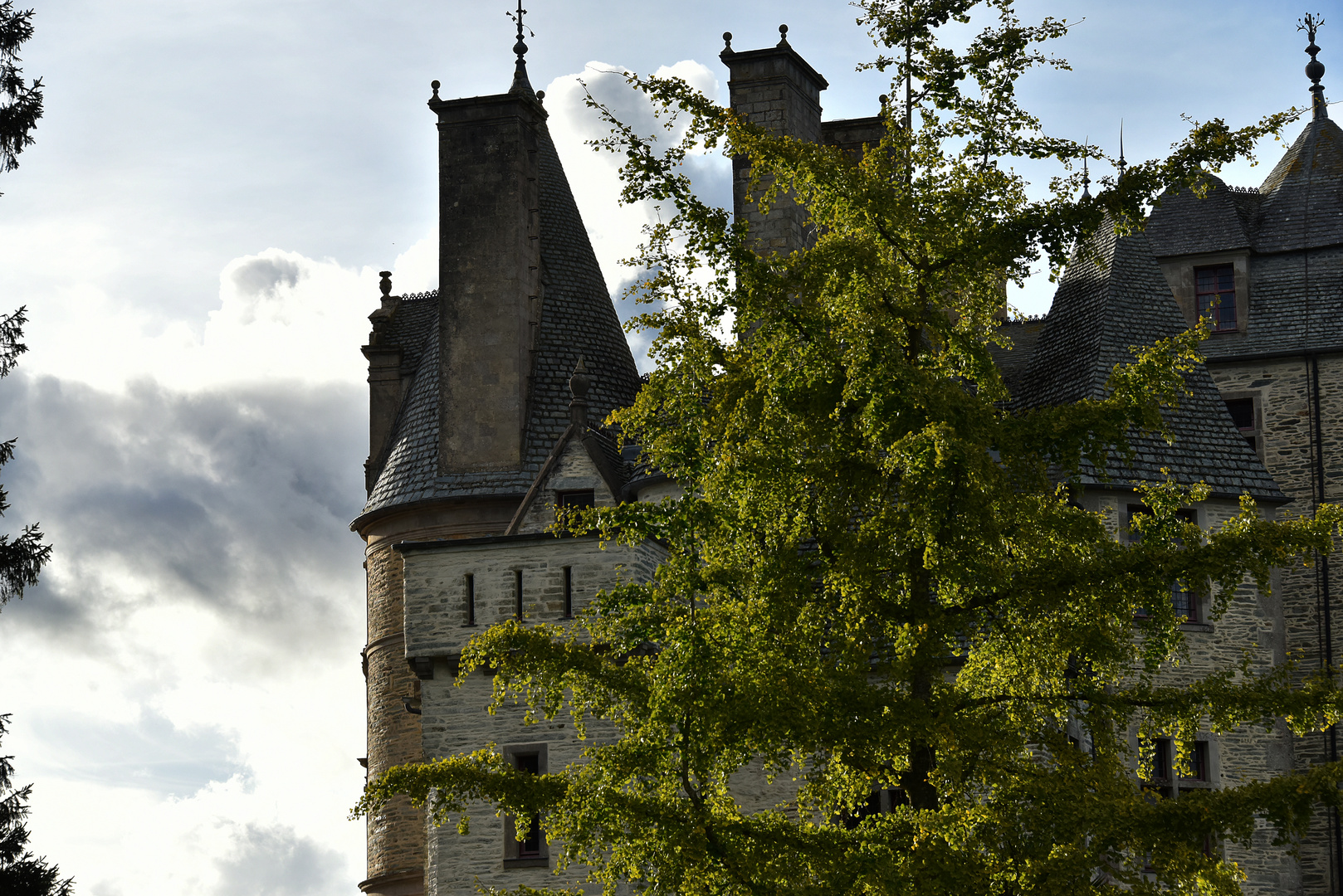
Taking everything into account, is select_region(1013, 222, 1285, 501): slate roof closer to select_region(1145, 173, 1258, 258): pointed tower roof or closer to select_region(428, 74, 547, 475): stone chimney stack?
select_region(1145, 173, 1258, 258): pointed tower roof

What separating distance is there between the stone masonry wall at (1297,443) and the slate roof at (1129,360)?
152 centimetres

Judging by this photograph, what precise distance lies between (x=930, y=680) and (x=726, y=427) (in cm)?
255

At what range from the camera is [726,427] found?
14.5 metres

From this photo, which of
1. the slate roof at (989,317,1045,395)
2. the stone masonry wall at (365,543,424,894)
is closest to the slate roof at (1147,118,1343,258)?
the slate roof at (989,317,1045,395)

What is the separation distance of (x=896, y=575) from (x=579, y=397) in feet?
38.9

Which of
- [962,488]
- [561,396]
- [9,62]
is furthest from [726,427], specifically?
[561,396]

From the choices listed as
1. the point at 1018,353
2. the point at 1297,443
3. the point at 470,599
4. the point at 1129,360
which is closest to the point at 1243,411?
the point at 1297,443

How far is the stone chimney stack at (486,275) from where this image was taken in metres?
27.5

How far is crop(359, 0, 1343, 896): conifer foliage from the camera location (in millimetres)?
13312

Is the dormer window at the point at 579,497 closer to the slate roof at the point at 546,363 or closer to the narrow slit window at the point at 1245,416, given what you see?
the slate roof at the point at 546,363

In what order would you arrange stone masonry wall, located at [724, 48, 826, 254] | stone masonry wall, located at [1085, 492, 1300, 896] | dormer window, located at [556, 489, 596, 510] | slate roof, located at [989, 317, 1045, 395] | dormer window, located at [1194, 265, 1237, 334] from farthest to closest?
dormer window, located at [1194, 265, 1237, 334]
slate roof, located at [989, 317, 1045, 395]
stone masonry wall, located at [724, 48, 826, 254]
dormer window, located at [556, 489, 596, 510]
stone masonry wall, located at [1085, 492, 1300, 896]

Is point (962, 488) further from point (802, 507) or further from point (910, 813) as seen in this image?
point (910, 813)

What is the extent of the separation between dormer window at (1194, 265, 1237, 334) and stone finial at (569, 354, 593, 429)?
10.6 m

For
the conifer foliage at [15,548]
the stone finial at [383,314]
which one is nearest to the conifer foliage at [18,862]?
the conifer foliage at [15,548]
